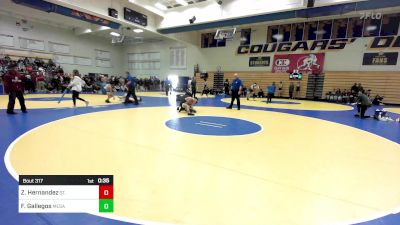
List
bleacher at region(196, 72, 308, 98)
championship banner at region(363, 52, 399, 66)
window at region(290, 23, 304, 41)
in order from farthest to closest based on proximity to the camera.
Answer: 1. bleacher at region(196, 72, 308, 98)
2. window at region(290, 23, 304, 41)
3. championship banner at region(363, 52, 399, 66)

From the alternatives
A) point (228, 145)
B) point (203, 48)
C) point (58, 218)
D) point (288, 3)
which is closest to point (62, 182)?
point (58, 218)

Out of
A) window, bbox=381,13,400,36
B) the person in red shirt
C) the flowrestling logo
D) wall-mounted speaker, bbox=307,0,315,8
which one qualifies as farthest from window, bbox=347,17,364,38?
the person in red shirt

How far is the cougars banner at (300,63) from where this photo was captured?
17.7 metres

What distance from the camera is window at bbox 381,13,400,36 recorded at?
14734 mm

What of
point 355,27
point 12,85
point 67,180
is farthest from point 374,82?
point 12,85

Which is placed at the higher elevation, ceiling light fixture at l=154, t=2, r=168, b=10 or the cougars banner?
ceiling light fixture at l=154, t=2, r=168, b=10

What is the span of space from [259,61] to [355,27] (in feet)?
24.6

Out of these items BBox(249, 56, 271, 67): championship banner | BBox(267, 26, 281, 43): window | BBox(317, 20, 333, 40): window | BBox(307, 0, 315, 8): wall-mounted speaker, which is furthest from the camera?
BBox(249, 56, 271, 67): championship banner

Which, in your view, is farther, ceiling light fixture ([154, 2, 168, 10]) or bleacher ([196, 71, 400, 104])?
ceiling light fixture ([154, 2, 168, 10])

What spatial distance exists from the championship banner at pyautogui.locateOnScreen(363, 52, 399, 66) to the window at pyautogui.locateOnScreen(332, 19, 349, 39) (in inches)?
90.6

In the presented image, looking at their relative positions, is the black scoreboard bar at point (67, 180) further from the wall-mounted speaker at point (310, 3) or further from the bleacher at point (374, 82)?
the bleacher at point (374, 82)

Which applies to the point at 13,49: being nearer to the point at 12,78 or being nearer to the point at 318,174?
the point at 12,78

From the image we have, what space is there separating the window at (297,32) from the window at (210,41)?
6.53 meters
